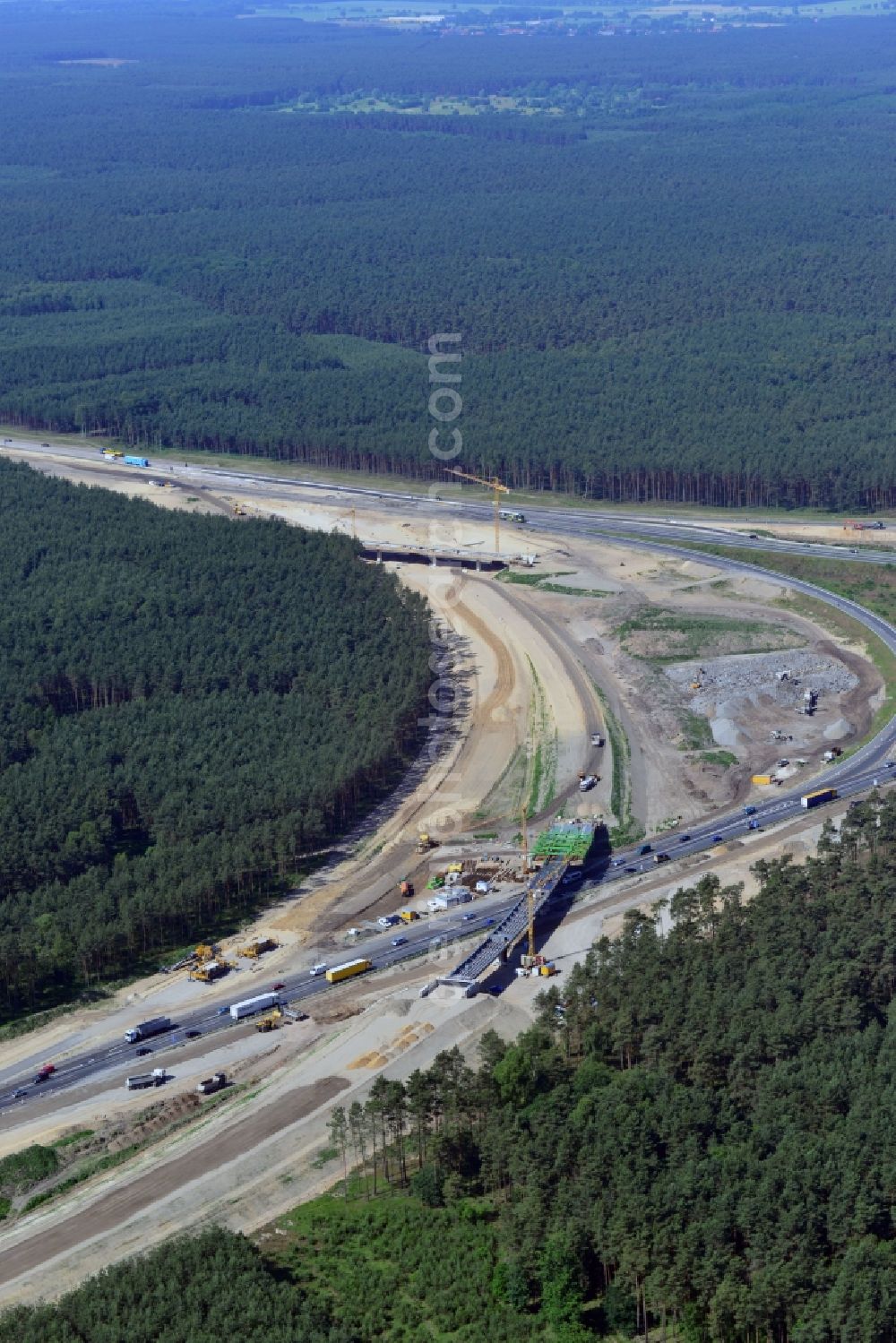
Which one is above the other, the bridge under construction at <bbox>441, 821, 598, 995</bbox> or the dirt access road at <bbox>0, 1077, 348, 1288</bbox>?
the bridge under construction at <bbox>441, 821, 598, 995</bbox>

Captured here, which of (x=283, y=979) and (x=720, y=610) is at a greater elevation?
(x=720, y=610)

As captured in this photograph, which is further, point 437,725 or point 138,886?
point 437,725

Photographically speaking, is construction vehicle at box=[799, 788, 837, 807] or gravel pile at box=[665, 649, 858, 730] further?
gravel pile at box=[665, 649, 858, 730]

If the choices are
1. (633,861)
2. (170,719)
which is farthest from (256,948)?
(170,719)

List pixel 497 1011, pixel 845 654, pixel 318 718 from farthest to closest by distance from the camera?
pixel 845 654
pixel 318 718
pixel 497 1011

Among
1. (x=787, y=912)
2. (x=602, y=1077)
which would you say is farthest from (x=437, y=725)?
(x=602, y=1077)

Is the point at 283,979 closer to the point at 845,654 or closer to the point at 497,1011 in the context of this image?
the point at 497,1011

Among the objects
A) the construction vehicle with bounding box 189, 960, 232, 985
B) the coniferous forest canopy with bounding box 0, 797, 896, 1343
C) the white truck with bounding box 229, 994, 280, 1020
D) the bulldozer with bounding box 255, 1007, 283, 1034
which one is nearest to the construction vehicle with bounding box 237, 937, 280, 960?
the construction vehicle with bounding box 189, 960, 232, 985

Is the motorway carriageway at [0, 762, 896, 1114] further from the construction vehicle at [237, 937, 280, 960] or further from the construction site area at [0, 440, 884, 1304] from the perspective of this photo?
the construction vehicle at [237, 937, 280, 960]
